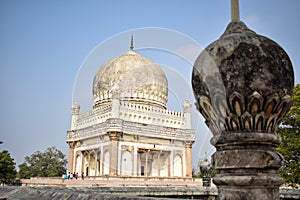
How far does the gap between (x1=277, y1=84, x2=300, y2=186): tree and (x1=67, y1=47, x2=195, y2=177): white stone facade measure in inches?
495

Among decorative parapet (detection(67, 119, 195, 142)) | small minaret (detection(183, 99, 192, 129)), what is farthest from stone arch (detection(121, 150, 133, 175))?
small minaret (detection(183, 99, 192, 129))

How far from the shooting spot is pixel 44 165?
133 ft

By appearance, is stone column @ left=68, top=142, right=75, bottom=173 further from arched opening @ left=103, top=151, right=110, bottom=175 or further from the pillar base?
the pillar base

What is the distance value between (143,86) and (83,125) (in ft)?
22.1

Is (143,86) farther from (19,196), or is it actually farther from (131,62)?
(19,196)

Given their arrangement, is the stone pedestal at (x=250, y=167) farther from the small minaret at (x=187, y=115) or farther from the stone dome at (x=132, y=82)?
the small minaret at (x=187, y=115)

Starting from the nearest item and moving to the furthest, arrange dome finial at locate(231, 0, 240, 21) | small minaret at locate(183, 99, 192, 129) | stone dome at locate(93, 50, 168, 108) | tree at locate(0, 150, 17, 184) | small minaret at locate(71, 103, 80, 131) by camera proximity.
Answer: dome finial at locate(231, 0, 240, 21)
tree at locate(0, 150, 17, 184)
stone dome at locate(93, 50, 168, 108)
small minaret at locate(183, 99, 192, 129)
small minaret at locate(71, 103, 80, 131)

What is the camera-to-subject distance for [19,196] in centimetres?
395

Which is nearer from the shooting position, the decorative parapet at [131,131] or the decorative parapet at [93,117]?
the decorative parapet at [131,131]

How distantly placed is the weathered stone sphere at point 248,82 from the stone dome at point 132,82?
24076 millimetres

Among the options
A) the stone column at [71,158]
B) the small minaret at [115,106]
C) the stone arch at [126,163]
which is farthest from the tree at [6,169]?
the small minaret at [115,106]

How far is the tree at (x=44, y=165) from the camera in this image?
38938 millimetres

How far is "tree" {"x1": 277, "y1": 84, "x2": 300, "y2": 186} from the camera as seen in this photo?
43.2 ft

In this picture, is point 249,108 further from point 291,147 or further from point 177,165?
point 177,165
